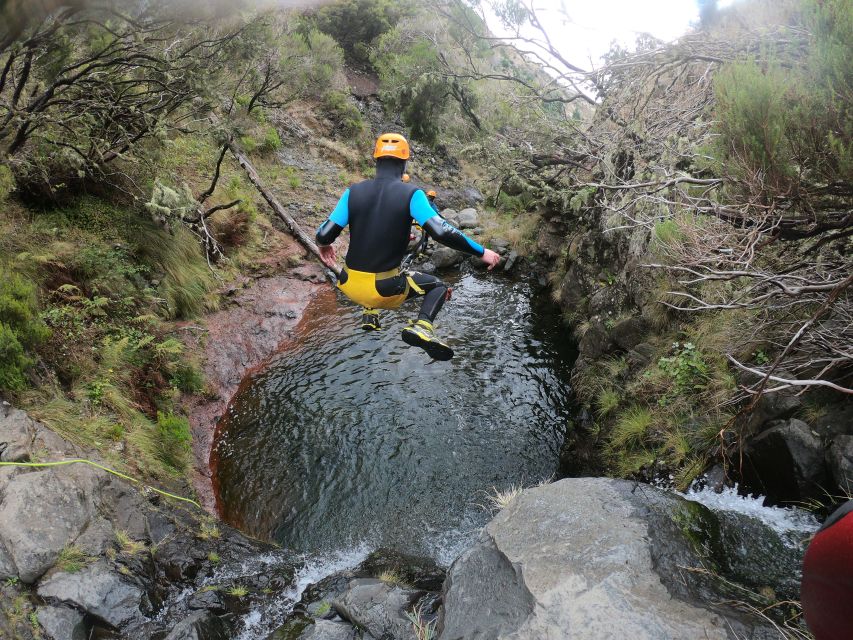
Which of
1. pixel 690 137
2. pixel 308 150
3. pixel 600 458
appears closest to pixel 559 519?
pixel 600 458

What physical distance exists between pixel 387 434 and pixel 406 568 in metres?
2.58

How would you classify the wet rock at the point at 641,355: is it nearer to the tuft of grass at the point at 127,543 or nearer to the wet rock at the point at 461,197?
the tuft of grass at the point at 127,543

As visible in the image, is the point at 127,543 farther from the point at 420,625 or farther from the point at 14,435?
the point at 420,625

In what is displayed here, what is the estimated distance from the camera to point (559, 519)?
4270 mm

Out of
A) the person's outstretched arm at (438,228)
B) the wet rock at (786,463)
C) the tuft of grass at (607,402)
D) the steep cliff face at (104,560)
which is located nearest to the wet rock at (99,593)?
the steep cliff face at (104,560)

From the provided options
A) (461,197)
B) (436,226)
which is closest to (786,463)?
(436,226)

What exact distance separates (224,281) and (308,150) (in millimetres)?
9727

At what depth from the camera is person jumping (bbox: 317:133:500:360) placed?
4.92 m

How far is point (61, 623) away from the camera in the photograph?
3521 millimetres

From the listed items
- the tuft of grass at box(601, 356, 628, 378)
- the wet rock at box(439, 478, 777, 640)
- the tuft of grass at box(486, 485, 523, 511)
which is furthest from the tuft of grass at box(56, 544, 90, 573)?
the tuft of grass at box(601, 356, 628, 378)

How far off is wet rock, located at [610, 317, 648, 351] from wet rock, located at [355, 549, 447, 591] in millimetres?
4547

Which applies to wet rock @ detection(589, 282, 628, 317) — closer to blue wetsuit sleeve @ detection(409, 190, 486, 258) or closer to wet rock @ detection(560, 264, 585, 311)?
wet rock @ detection(560, 264, 585, 311)

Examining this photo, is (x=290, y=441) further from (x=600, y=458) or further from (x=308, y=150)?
(x=308, y=150)

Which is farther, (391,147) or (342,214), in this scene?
(342,214)
